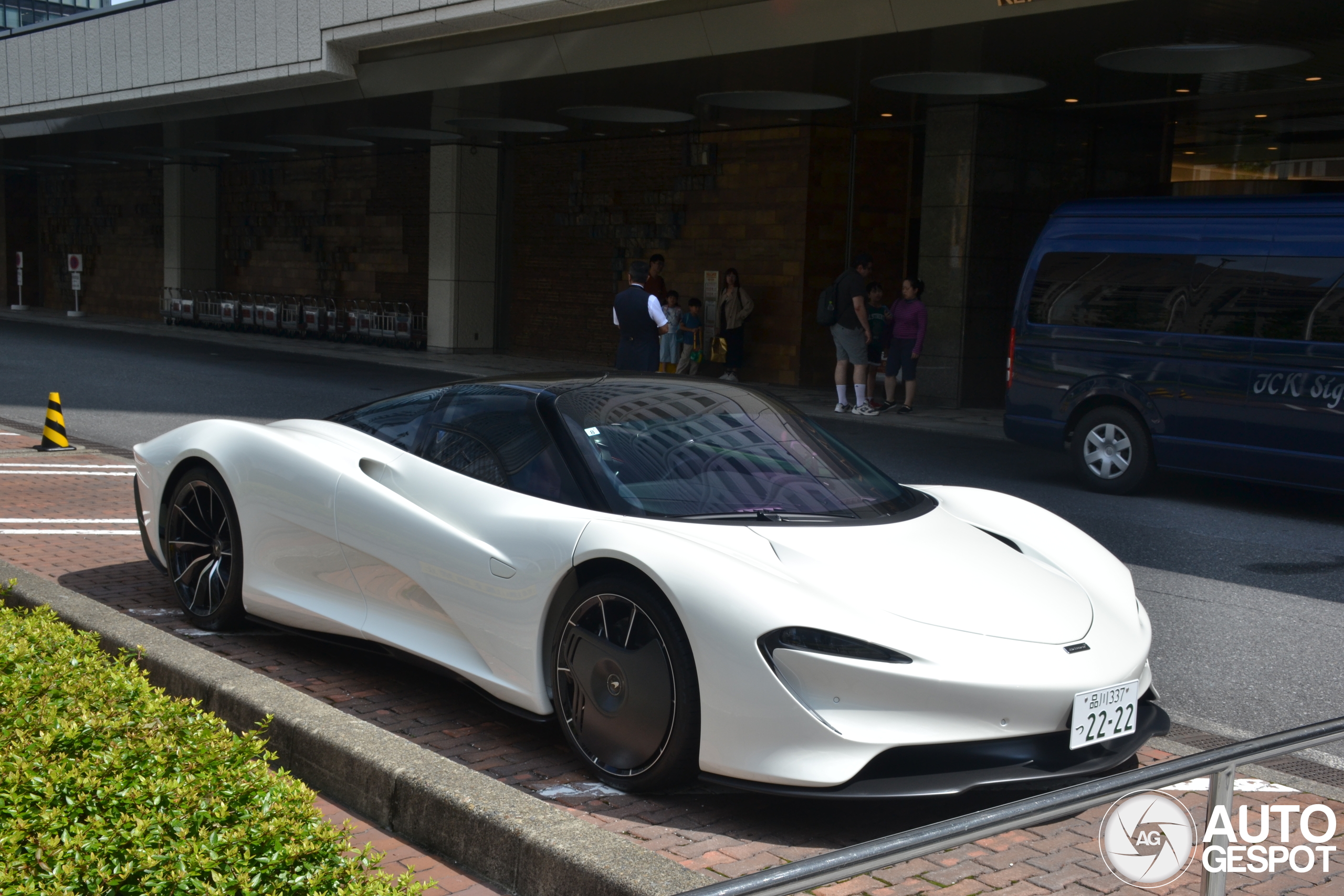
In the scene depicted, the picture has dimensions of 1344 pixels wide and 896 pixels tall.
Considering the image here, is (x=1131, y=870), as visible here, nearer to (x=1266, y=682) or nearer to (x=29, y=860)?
(x=29, y=860)

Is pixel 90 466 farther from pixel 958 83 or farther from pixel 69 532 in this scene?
pixel 958 83

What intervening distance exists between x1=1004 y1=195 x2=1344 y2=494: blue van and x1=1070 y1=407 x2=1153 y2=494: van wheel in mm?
12

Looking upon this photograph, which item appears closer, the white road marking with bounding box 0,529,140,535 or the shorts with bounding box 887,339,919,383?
the white road marking with bounding box 0,529,140,535

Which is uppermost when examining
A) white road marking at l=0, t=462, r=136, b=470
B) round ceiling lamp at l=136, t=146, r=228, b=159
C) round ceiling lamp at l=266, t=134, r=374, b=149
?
round ceiling lamp at l=136, t=146, r=228, b=159

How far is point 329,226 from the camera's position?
29.8 meters

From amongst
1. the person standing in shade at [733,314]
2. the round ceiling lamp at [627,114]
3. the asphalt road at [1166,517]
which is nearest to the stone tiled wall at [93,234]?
the asphalt road at [1166,517]

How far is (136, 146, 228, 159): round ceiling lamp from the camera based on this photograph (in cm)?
3023

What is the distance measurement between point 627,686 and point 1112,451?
25.6 feet

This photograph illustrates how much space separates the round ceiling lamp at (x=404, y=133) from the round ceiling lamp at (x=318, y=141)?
3.63 feet

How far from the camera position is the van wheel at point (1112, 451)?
1024cm

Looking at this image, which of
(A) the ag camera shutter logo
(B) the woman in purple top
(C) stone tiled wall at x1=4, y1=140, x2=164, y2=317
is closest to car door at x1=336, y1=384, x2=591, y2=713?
(A) the ag camera shutter logo

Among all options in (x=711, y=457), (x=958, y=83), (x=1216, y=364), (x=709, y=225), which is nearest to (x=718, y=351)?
(x=709, y=225)

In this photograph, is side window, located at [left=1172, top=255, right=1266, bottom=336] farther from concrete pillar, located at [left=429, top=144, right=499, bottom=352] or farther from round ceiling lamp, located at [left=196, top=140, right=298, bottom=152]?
round ceiling lamp, located at [left=196, top=140, right=298, bottom=152]

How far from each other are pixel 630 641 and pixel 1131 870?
186 cm
